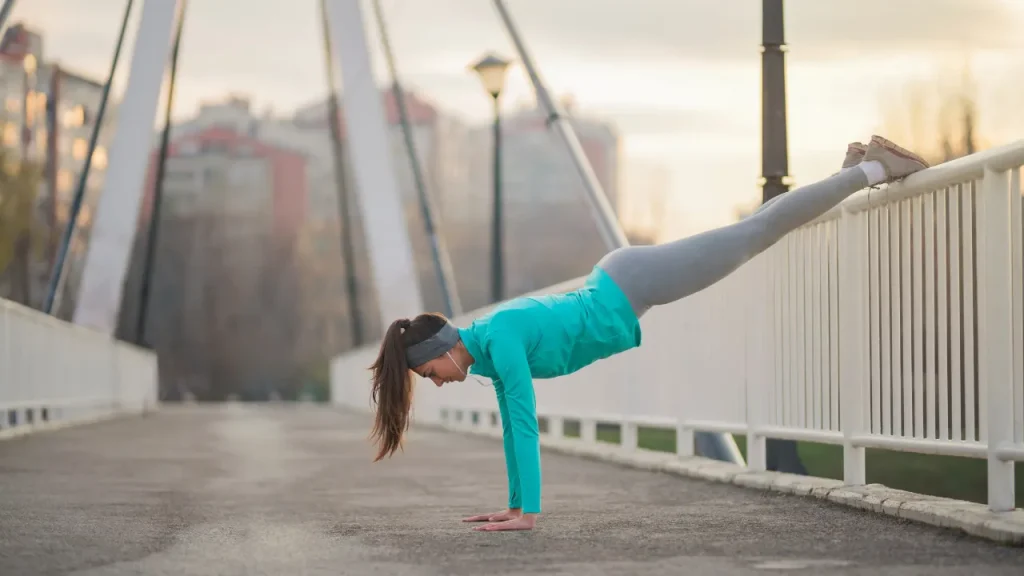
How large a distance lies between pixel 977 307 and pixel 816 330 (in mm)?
1862

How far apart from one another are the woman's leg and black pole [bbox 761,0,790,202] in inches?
127

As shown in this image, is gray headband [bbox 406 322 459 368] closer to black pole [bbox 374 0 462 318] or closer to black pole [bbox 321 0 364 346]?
black pole [bbox 374 0 462 318]

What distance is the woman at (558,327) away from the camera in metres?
6.10

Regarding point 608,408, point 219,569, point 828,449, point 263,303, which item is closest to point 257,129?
point 263,303

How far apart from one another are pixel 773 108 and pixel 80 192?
22445 millimetres

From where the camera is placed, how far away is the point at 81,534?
20.2 ft

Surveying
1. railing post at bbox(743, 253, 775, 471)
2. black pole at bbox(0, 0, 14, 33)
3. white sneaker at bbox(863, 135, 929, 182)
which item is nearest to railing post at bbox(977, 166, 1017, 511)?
white sneaker at bbox(863, 135, 929, 182)

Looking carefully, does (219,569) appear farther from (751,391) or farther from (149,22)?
(149,22)

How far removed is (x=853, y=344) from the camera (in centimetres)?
750

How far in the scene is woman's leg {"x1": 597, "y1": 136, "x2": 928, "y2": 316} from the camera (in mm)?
6531

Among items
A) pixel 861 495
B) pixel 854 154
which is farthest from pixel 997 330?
pixel 854 154

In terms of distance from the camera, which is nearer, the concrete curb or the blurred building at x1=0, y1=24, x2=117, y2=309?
the concrete curb

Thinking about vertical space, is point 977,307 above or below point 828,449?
above

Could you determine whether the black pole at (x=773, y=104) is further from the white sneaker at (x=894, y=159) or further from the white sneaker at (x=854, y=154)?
the white sneaker at (x=894, y=159)
